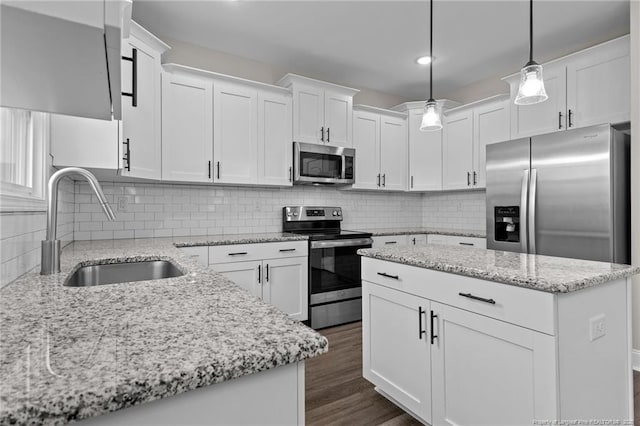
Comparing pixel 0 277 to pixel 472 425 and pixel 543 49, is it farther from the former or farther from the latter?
pixel 543 49

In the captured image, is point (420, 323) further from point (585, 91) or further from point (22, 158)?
point (585, 91)

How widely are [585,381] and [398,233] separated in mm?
2643

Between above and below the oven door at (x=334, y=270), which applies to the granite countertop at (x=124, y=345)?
above

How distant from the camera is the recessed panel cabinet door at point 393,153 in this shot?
422cm

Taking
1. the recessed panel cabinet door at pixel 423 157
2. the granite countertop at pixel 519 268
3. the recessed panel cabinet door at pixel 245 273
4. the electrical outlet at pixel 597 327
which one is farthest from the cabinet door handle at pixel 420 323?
the recessed panel cabinet door at pixel 423 157

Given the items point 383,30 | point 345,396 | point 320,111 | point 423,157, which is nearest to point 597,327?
point 345,396

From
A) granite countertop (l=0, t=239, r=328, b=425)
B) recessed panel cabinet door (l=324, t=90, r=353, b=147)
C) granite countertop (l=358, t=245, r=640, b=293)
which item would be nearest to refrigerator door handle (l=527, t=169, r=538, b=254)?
granite countertop (l=358, t=245, r=640, b=293)

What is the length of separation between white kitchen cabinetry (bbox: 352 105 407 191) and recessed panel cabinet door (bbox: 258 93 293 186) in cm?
88

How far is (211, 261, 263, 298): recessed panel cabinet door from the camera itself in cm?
291

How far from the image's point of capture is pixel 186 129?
3.01m

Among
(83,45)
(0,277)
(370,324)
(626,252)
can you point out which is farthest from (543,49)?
(0,277)

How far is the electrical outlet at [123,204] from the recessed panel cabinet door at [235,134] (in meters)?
0.79

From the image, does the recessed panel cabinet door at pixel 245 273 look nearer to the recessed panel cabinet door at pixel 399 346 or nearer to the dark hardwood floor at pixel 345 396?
the dark hardwood floor at pixel 345 396

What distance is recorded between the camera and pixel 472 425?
150cm
